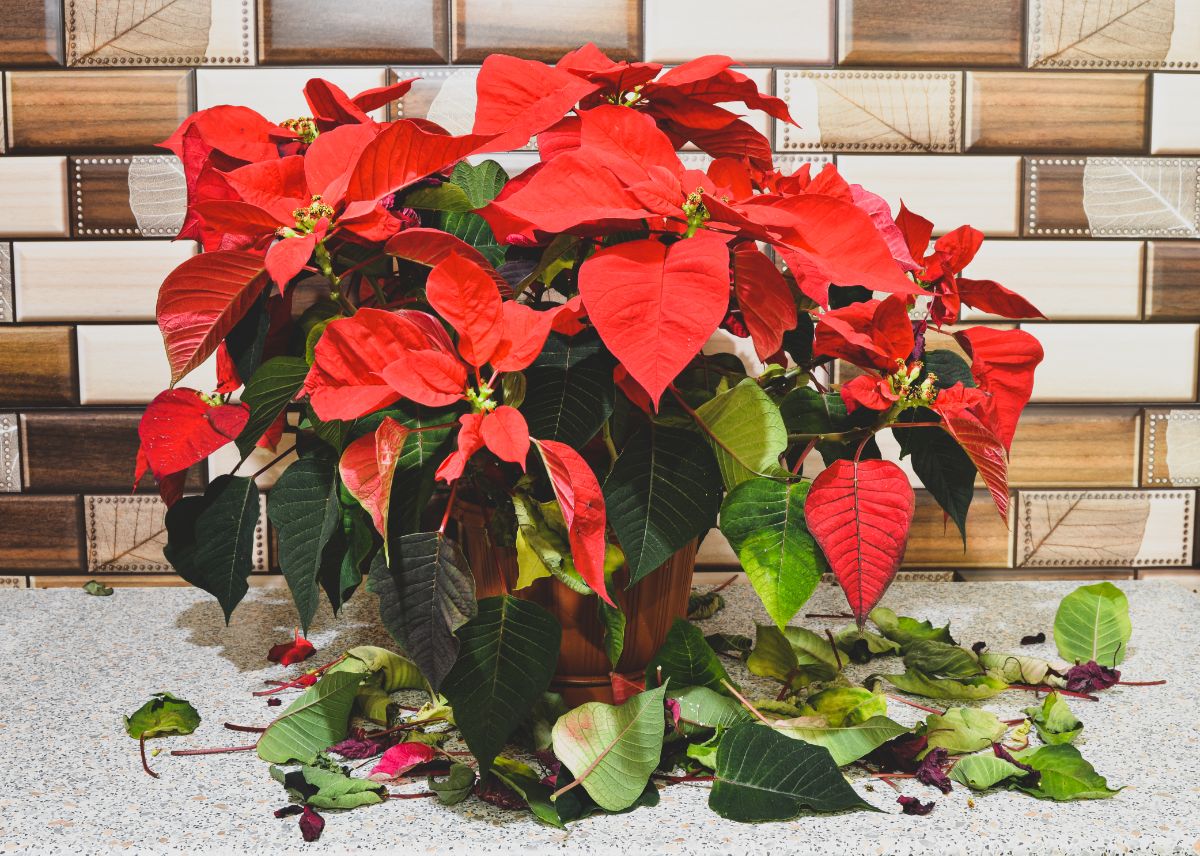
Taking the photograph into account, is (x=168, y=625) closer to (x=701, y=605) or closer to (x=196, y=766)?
(x=196, y=766)

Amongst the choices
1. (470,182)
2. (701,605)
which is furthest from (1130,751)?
(470,182)

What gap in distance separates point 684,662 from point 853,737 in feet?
0.33

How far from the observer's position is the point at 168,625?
74 centimetres

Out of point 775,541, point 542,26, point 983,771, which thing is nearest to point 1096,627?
point 983,771

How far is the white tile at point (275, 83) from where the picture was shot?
2.75 feet

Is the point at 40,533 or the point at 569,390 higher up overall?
the point at 569,390

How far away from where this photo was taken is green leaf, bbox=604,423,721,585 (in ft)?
1.46

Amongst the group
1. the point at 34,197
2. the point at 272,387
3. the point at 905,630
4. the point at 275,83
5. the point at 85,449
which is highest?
the point at 275,83

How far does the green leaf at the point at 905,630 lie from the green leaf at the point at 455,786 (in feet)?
1.19

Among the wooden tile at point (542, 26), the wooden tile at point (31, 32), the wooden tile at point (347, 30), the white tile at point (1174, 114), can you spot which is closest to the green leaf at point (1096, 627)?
the white tile at point (1174, 114)

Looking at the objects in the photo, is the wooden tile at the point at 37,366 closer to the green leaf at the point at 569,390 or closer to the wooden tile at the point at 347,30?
the wooden tile at the point at 347,30

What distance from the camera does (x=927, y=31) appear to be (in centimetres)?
86

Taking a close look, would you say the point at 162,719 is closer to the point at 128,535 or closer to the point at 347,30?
the point at 128,535

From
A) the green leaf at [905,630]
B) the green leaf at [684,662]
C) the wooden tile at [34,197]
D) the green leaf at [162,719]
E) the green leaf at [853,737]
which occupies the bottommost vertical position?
the green leaf at [905,630]
